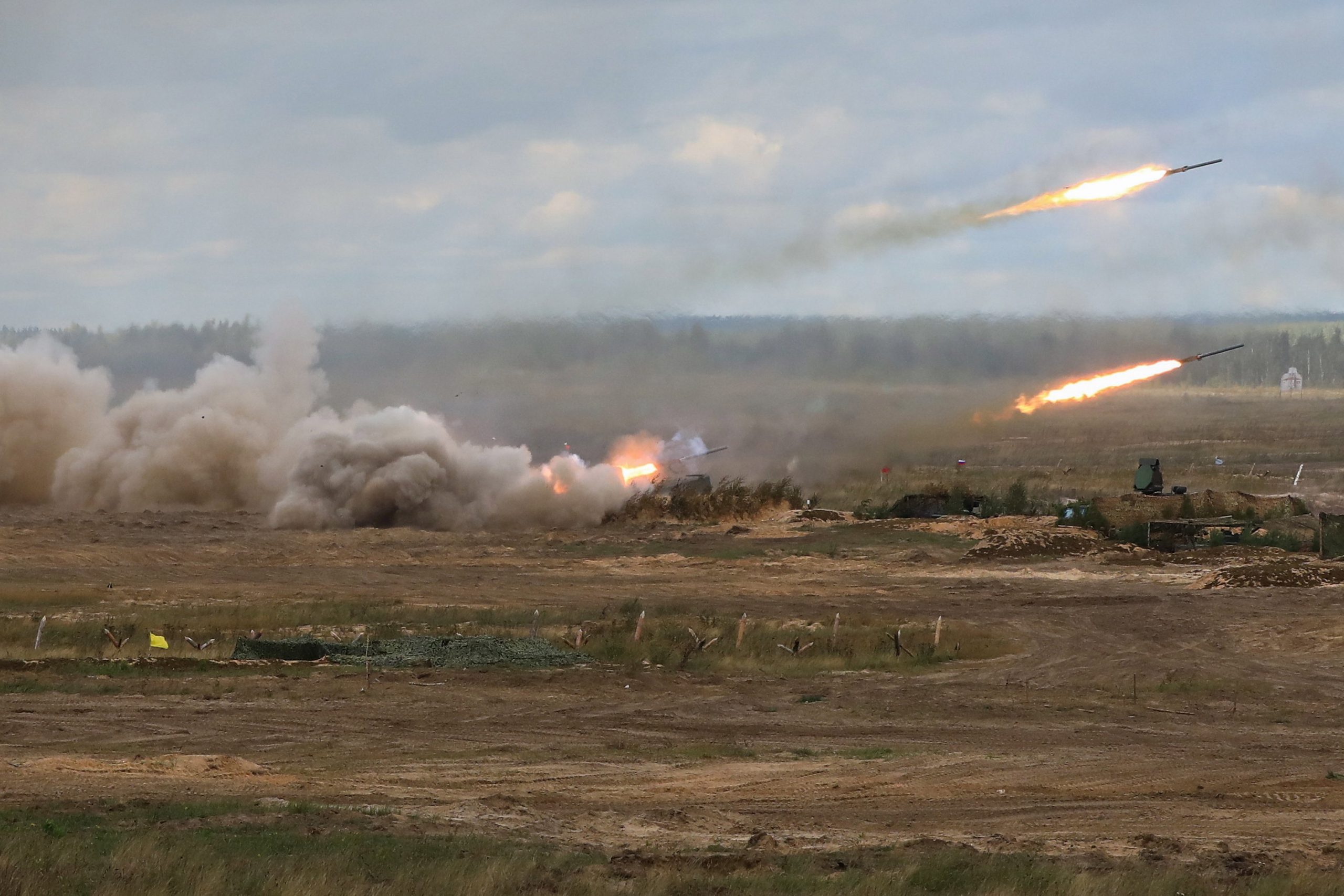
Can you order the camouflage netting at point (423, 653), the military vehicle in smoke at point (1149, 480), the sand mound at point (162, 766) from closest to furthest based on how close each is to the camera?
the sand mound at point (162, 766) < the camouflage netting at point (423, 653) < the military vehicle in smoke at point (1149, 480)

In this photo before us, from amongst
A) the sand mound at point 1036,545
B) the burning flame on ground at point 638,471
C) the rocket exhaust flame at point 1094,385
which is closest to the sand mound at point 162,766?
the rocket exhaust flame at point 1094,385

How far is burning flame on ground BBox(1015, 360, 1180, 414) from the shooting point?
4875cm

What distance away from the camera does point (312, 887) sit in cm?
1290

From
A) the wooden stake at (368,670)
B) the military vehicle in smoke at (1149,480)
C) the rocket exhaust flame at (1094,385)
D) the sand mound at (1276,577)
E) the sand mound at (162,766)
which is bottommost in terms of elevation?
the sand mound at (1276,577)

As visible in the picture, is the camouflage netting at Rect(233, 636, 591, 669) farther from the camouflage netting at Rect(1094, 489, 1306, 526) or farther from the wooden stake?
the camouflage netting at Rect(1094, 489, 1306, 526)

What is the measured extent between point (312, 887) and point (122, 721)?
1258cm

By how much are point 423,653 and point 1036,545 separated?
28.5 metres

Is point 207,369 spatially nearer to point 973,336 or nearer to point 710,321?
point 710,321

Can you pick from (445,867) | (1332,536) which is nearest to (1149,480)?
(1332,536)

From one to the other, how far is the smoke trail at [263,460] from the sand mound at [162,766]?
132ft

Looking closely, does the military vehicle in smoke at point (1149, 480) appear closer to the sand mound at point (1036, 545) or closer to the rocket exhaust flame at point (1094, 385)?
the sand mound at point (1036, 545)

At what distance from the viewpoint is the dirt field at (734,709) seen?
60.1ft

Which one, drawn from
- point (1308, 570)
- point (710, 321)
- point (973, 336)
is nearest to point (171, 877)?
point (1308, 570)

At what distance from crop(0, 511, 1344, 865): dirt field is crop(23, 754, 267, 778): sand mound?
0.07 meters
